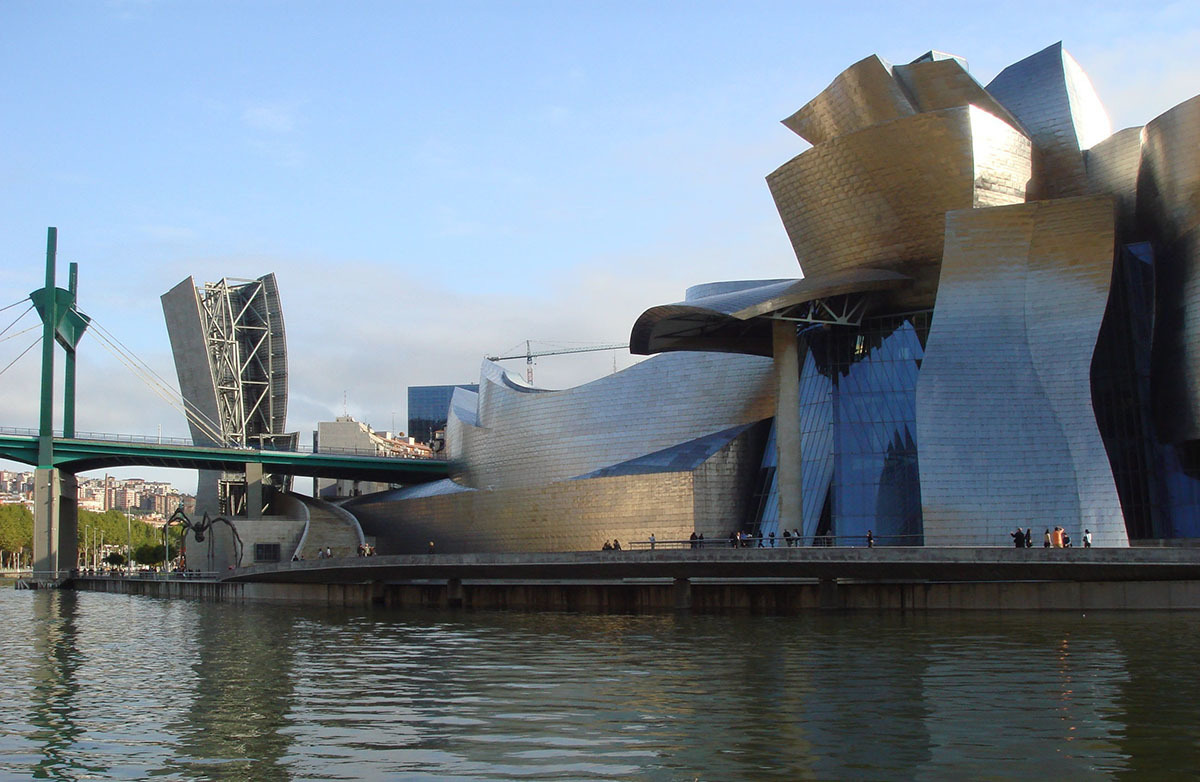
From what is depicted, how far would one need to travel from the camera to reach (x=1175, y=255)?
3816cm

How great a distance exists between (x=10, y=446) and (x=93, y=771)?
59.4 metres

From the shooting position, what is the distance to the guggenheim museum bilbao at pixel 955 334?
1431 inches

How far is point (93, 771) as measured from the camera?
11391mm

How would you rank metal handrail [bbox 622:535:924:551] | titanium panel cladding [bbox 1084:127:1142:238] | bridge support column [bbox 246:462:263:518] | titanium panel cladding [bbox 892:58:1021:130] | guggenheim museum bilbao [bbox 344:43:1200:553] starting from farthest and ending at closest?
bridge support column [bbox 246:462:263:518] < titanium panel cladding [bbox 892:58:1021:130] < titanium panel cladding [bbox 1084:127:1142:238] < metal handrail [bbox 622:535:924:551] < guggenheim museum bilbao [bbox 344:43:1200:553]

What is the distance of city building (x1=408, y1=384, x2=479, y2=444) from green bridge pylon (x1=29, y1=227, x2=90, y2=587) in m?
105

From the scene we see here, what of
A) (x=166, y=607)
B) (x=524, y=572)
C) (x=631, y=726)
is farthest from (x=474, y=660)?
(x=166, y=607)

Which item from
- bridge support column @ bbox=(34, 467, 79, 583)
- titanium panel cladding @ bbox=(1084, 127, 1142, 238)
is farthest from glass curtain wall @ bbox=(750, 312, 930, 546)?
bridge support column @ bbox=(34, 467, 79, 583)

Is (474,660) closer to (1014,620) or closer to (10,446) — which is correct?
(1014,620)

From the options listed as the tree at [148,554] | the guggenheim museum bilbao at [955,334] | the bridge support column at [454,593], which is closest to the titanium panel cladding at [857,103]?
the guggenheim museum bilbao at [955,334]

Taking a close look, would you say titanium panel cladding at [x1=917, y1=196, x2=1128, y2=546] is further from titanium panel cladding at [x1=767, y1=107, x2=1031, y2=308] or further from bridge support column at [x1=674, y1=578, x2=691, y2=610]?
bridge support column at [x1=674, y1=578, x2=691, y2=610]

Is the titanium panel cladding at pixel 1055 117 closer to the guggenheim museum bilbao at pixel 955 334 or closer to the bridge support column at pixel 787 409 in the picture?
the guggenheim museum bilbao at pixel 955 334

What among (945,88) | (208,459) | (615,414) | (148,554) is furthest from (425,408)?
(945,88)

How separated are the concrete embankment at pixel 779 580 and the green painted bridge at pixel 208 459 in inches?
1064

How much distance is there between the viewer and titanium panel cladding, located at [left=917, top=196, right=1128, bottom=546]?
35500mm
